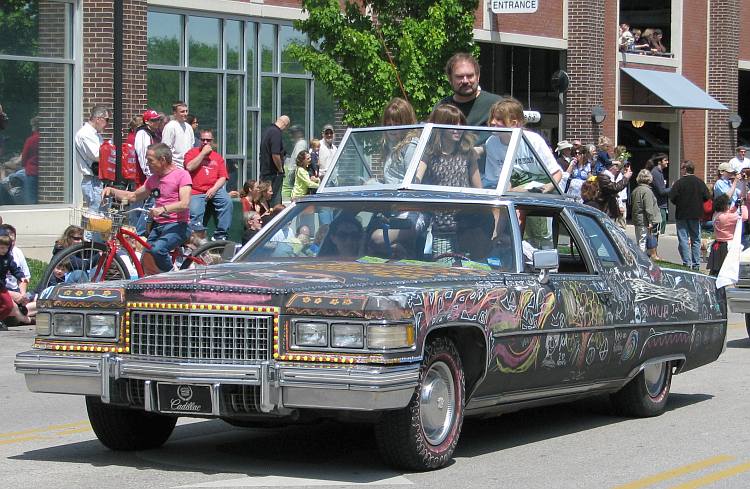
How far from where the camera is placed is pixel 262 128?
2594cm

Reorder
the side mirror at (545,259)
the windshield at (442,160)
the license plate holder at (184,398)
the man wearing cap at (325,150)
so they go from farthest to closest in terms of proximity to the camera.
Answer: the man wearing cap at (325,150), the windshield at (442,160), the side mirror at (545,259), the license plate holder at (184,398)

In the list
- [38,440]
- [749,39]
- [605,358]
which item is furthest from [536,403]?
[749,39]

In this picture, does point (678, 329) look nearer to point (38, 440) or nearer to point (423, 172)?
point (423, 172)

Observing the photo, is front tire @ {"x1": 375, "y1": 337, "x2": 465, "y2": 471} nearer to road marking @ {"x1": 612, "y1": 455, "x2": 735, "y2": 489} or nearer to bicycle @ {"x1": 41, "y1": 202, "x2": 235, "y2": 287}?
road marking @ {"x1": 612, "y1": 455, "x2": 735, "y2": 489}

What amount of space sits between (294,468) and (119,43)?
39.0 ft

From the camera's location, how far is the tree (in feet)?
65.5

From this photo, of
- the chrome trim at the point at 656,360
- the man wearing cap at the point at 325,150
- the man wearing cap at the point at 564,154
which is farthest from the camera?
the man wearing cap at the point at 325,150

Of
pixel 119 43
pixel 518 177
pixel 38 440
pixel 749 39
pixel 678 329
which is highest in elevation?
pixel 749 39

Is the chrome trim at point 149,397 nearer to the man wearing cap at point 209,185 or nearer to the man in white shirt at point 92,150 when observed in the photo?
the man wearing cap at point 209,185

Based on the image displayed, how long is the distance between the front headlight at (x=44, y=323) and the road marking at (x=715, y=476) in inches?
138

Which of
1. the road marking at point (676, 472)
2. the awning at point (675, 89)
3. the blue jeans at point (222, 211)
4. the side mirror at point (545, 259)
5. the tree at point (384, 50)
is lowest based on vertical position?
the road marking at point (676, 472)

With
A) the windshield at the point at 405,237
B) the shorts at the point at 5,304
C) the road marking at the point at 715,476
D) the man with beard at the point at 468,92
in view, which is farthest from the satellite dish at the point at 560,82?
the road marking at the point at 715,476

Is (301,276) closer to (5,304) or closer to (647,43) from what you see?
(5,304)

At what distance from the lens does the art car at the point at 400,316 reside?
23.3 feet
